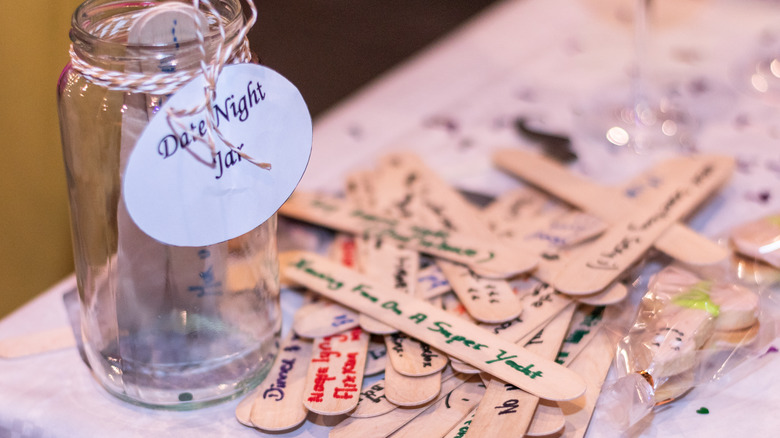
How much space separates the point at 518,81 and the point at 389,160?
285mm

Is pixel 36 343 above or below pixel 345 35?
above

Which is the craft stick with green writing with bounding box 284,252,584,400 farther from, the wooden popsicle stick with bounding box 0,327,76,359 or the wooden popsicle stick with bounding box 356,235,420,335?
the wooden popsicle stick with bounding box 0,327,76,359

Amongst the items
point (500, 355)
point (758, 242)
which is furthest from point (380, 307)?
point (758, 242)

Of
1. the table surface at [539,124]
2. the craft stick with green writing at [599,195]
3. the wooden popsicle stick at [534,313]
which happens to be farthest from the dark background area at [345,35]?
the wooden popsicle stick at [534,313]

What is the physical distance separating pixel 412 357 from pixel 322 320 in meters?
0.09

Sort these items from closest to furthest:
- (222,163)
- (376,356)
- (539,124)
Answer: (222,163) < (376,356) < (539,124)

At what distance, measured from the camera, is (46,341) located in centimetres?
61

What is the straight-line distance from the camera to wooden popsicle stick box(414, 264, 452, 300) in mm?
623

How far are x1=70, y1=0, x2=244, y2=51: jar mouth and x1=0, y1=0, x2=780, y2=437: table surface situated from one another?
0.84 feet

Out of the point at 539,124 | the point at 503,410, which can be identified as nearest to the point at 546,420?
the point at 503,410

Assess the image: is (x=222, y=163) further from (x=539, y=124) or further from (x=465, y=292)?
(x=539, y=124)

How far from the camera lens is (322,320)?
23.6 inches

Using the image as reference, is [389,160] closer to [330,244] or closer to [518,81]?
[330,244]

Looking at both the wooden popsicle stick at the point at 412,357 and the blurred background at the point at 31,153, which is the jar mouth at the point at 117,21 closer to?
the blurred background at the point at 31,153
